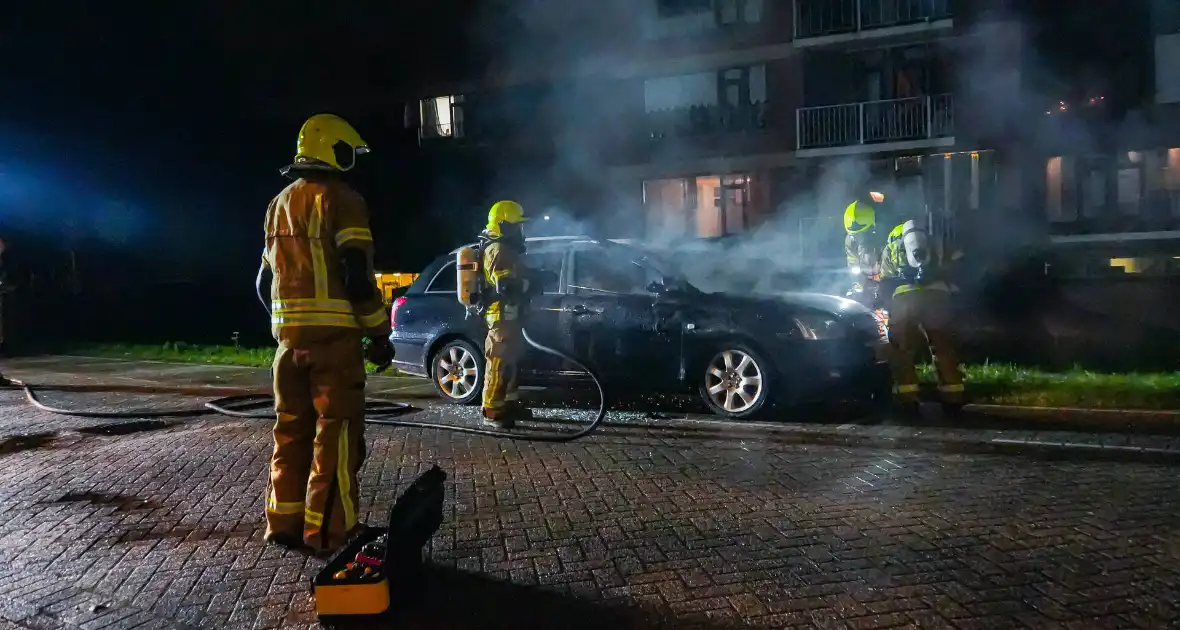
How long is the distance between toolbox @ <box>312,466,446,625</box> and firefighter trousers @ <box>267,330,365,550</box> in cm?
39

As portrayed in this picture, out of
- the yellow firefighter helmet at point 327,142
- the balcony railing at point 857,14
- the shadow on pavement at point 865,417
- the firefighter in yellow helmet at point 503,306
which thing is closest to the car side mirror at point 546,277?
the firefighter in yellow helmet at point 503,306

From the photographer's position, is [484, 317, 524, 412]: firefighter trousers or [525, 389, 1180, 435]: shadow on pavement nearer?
[525, 389, 1180, 435]: shadow on pavement

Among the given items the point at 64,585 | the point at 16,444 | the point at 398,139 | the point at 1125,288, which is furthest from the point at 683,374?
the point at 398,139

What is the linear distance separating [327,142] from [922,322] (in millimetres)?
5239

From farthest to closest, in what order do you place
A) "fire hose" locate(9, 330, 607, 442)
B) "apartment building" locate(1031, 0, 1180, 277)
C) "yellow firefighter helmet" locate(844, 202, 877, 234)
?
"apartment building" locate(1031, 0, 1180, 277) < "yellow firefighter helmet" locate(844, 202, 877, 234) < "fire hose" locate(9, 330, 607, 442)

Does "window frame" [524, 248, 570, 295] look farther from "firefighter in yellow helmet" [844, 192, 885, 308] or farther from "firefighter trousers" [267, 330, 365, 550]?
"firefighter trousers" [267, 330, 365, 550]

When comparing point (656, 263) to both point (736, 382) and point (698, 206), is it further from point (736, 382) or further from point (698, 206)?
point (698, 206)

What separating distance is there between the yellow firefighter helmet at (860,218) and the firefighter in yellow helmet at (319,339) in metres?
6.05

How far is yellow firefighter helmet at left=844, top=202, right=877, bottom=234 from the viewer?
8.70 metres

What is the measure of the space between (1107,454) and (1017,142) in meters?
15.4

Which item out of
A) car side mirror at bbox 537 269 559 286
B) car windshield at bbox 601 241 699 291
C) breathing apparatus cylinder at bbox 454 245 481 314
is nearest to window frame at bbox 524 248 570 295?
car side mirror at bbox 537 269 559 286

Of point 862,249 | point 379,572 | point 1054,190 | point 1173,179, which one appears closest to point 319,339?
point 379,572

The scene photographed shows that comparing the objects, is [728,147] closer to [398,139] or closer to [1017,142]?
[1017,142]

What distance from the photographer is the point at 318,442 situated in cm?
388
